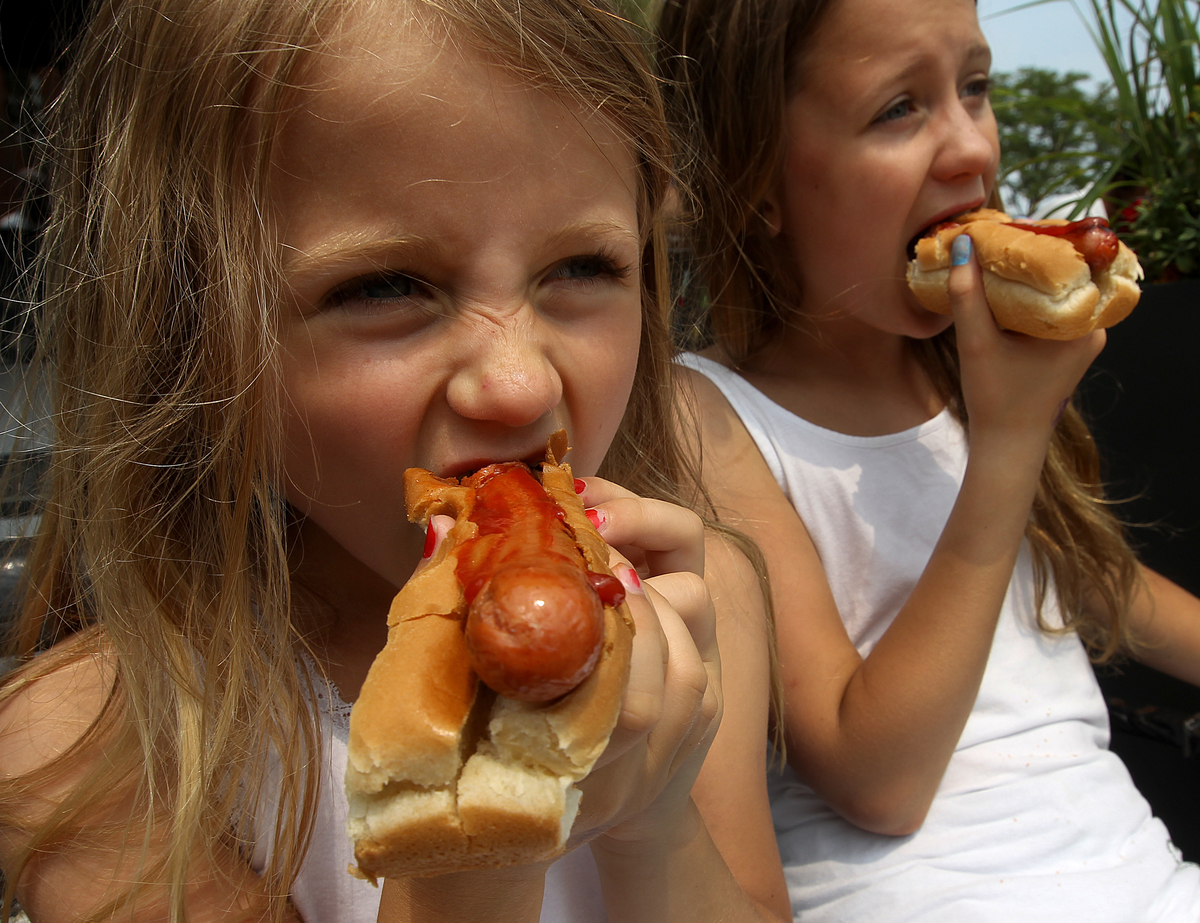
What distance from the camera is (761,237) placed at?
2.41m

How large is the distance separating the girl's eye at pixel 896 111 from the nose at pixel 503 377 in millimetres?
1402

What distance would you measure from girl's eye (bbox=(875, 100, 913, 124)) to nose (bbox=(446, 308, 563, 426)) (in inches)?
55.2

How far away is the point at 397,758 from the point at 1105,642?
2.56 meters

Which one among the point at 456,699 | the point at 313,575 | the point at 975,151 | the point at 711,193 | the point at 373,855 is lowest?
the point at 313,575

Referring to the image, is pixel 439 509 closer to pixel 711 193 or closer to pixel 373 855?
pixel 373 855

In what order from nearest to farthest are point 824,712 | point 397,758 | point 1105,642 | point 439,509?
1. point 397,758
2. point 439,509
3. point 824,712
4. point 1105,642

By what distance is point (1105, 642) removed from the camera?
8.36 ft

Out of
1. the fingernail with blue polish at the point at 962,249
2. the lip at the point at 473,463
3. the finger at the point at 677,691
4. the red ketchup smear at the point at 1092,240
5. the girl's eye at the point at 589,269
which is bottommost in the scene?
the finger at the point at 677,691

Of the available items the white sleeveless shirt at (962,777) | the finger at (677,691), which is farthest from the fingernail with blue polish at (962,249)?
the finger at (677,691)

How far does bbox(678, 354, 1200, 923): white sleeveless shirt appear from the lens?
71.9 inches

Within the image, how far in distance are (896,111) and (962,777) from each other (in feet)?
5.64

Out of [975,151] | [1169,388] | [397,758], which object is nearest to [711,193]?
[975,151]

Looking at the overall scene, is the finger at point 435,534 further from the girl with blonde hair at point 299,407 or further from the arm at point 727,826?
the arm at point 727,826

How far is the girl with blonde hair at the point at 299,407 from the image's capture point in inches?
43.9
